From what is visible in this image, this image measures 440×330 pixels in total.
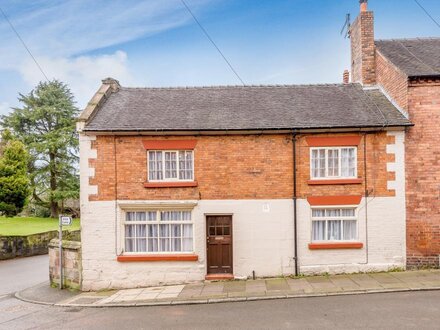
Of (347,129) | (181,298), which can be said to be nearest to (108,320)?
(181,298)

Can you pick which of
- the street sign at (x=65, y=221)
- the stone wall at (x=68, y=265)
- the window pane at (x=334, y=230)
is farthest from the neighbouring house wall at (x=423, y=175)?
the street sign at (x=65, y=221)

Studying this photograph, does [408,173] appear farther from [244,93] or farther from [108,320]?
[108,320]

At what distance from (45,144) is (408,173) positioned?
34493mm

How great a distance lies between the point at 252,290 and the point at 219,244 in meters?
2.10

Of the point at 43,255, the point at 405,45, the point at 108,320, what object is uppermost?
the point at 405,45

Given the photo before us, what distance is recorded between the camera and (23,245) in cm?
2408

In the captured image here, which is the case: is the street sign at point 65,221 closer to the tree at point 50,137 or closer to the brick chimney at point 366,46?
the brick chimney at point 366,46

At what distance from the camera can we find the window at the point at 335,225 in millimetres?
12492

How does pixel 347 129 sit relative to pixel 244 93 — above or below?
below

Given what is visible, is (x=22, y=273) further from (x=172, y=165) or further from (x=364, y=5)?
(x=364, y=5)

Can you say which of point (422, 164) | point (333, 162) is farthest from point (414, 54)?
point (333, 162)

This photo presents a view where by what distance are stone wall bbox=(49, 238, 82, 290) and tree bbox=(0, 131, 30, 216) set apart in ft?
44.8

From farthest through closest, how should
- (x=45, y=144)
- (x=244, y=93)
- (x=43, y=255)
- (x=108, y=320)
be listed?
(x=45, y=144) < (x=43, y=255) < (x=244, y=93) < (x=108, y=320)

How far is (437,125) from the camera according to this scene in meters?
12.3
